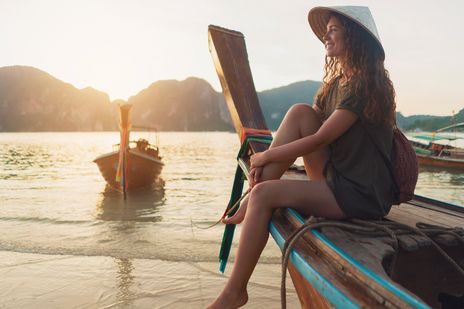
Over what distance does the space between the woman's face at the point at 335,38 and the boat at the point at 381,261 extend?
1.00 metres

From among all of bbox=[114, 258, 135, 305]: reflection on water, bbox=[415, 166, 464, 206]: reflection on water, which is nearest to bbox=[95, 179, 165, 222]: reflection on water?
bbox=[114, 258, 135, 305]: reflection on water

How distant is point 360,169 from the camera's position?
6.95 feet

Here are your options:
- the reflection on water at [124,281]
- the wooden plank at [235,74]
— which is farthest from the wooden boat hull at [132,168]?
the wooden plank at [235,74]

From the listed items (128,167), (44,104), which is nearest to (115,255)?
(128,167)

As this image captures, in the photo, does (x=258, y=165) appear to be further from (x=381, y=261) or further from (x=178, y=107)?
(x=178, y=107)

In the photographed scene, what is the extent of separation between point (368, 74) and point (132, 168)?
13.3 meters

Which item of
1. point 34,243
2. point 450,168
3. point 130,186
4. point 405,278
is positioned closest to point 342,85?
point 405,278

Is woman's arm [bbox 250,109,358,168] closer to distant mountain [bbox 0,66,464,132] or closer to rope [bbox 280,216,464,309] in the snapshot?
rope [bbox 280,216,464,309]

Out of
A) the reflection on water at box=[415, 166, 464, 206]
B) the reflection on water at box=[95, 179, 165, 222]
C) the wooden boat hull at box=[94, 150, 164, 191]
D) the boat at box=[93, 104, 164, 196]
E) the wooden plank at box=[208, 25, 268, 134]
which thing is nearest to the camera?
the wooden plank at box=[208, 25, 268, 134]

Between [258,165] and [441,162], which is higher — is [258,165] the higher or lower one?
the higher one

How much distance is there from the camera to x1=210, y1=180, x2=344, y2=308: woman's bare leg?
207 centimetres

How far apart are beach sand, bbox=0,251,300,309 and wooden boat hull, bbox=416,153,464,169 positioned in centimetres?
2408

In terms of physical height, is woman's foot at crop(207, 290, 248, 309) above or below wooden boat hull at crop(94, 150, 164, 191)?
above

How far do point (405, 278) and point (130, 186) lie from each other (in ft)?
45.5
